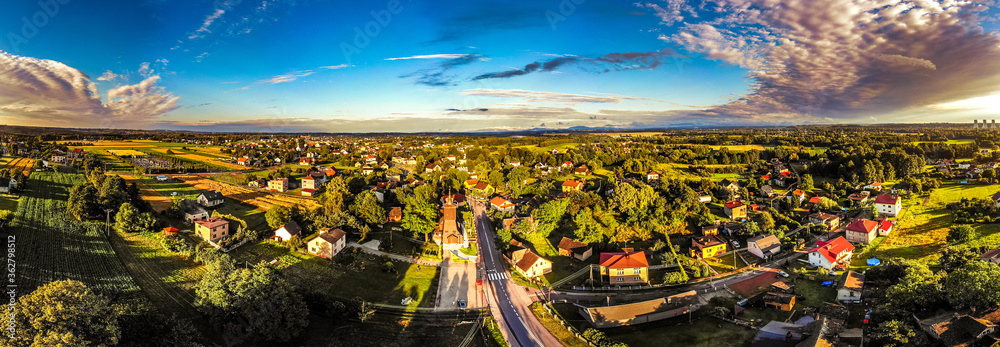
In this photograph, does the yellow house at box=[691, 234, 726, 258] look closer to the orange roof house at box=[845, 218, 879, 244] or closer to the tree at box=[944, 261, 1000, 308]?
the orange roof house at box=[845, 218, 879, 244]

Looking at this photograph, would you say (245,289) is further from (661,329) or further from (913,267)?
(913,267)

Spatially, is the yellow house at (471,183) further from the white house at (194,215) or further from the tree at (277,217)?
the white house at (194,215)

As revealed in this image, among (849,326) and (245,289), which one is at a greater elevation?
(245,289)

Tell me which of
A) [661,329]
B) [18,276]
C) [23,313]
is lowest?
[661,329]

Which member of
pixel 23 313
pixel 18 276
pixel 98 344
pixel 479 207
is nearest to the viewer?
pixel 23 313

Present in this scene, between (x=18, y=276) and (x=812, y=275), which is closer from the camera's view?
(x=18, y=276)

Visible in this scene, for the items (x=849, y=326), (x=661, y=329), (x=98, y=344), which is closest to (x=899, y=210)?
(x=849, y=326)

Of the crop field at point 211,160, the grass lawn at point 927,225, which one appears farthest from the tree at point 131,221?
the grass lawn at point 927,225

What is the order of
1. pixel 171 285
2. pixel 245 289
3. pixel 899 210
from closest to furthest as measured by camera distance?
pixel 245 289, pixel 171 285, pixel 899 210

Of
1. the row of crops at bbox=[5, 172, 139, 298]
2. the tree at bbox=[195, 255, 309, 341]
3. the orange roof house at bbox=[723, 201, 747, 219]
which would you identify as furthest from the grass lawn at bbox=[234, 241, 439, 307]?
the orange roof house at bbox=[723, 201, 747, 219]
